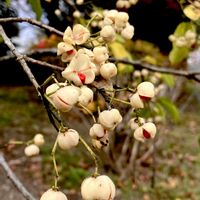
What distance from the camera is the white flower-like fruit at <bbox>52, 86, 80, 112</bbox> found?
1.33 ft

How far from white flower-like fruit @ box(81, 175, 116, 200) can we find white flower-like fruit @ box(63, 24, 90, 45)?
135 mm

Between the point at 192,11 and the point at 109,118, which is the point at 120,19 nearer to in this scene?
the point at 109,118

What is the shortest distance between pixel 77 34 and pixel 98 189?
15 centimetres

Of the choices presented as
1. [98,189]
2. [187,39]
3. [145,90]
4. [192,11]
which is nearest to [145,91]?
[145,90]

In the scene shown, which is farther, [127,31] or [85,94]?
[127,31]

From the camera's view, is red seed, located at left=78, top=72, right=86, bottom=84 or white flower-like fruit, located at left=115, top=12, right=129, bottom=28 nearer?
red seed, located at left=78, top=72, right=86, bottom=84

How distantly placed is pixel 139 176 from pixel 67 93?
3.23 m

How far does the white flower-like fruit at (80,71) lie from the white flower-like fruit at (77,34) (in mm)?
44

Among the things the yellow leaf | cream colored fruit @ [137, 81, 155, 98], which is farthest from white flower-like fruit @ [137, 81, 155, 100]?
the yellow leaf

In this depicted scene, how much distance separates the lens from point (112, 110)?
0.46m

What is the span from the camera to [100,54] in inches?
18.4

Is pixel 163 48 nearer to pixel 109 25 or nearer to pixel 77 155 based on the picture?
pixel 77 155

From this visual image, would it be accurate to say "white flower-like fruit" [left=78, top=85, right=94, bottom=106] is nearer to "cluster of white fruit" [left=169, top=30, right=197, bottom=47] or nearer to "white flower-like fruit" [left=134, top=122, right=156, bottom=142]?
"white flower-like fruit" [left=134, top=122, right=156, bottom=142]

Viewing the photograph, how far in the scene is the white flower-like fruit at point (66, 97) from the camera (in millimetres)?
405
